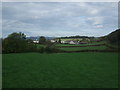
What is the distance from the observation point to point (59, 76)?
11.3 feet

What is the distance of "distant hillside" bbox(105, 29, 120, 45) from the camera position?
3547mm

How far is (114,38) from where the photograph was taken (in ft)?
12.0

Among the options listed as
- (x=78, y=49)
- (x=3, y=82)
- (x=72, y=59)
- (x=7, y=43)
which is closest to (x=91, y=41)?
(x=78, y=49)

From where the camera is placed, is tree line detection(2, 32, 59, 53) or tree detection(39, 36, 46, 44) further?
tree line detection(2, 32, 59, 53)

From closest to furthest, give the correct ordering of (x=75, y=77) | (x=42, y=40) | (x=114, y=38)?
(x=75, y=77), (x=114, y=38), (x=42, y=40)

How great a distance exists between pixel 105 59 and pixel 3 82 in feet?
10.5

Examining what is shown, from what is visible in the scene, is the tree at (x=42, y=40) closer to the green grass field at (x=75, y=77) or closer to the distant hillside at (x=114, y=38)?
the green grass field at (x=75, y=77)

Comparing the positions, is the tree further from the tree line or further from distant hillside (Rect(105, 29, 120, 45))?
distant hillside (Rect(105, 29, 120, 45))

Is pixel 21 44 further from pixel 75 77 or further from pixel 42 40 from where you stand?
pixel 75 77

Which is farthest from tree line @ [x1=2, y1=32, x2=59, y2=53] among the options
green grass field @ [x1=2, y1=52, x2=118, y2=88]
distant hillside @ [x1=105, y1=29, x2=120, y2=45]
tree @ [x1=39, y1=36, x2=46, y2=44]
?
distant hillside @ [x1=105, y1=29, x2=120, y2=45]

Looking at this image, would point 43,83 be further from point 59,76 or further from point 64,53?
point 64,53

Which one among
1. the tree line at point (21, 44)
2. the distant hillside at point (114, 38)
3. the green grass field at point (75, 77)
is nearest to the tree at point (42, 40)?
the tree line at point (21, 44)

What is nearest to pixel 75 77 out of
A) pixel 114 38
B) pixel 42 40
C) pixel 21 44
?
pixel 114 38

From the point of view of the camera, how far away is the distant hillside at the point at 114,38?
355 cm
